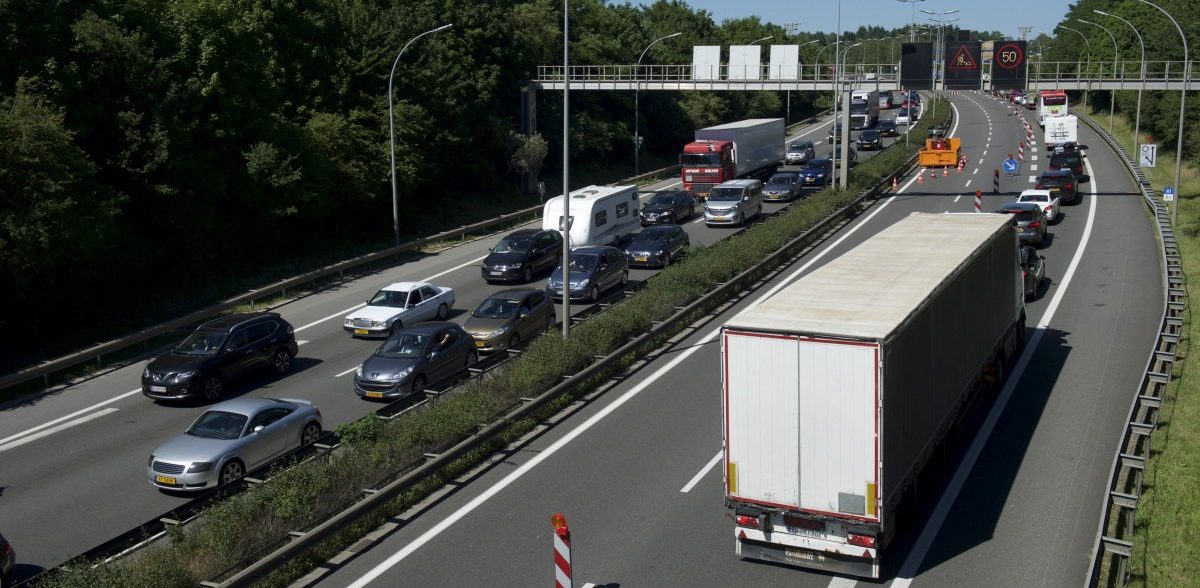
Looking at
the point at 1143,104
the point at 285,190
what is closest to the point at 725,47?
the point at 1143,104

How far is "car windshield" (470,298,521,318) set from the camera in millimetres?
25391

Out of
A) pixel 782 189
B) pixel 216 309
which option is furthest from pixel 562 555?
pixel 782 189

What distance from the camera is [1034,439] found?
1730 cm

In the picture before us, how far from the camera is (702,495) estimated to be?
15023 mm

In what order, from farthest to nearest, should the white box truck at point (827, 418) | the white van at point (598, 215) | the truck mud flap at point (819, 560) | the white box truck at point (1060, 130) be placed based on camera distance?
the white box truck at point (1060, 130) < the white van at point (598, 215) < the truck mud flap at point (819, 560) < the white box truck at point (827, 418)

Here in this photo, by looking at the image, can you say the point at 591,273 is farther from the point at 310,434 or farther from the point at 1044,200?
the point at 1044,200

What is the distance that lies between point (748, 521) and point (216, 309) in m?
23.1

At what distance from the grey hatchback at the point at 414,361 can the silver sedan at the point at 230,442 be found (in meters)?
2.69

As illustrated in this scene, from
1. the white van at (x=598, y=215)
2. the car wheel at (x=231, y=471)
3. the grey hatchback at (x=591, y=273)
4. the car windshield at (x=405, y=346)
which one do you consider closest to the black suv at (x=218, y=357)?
the car windshield at (x=405, y=346)

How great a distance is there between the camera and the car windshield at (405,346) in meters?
21.9

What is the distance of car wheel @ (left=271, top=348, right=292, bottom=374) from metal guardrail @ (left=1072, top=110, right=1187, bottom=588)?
1804 cm

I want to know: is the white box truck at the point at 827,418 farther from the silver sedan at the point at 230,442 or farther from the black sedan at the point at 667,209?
the black sedan at the point at 667,209

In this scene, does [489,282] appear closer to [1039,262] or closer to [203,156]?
[203,156]

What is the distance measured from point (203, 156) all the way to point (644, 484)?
26.1m
